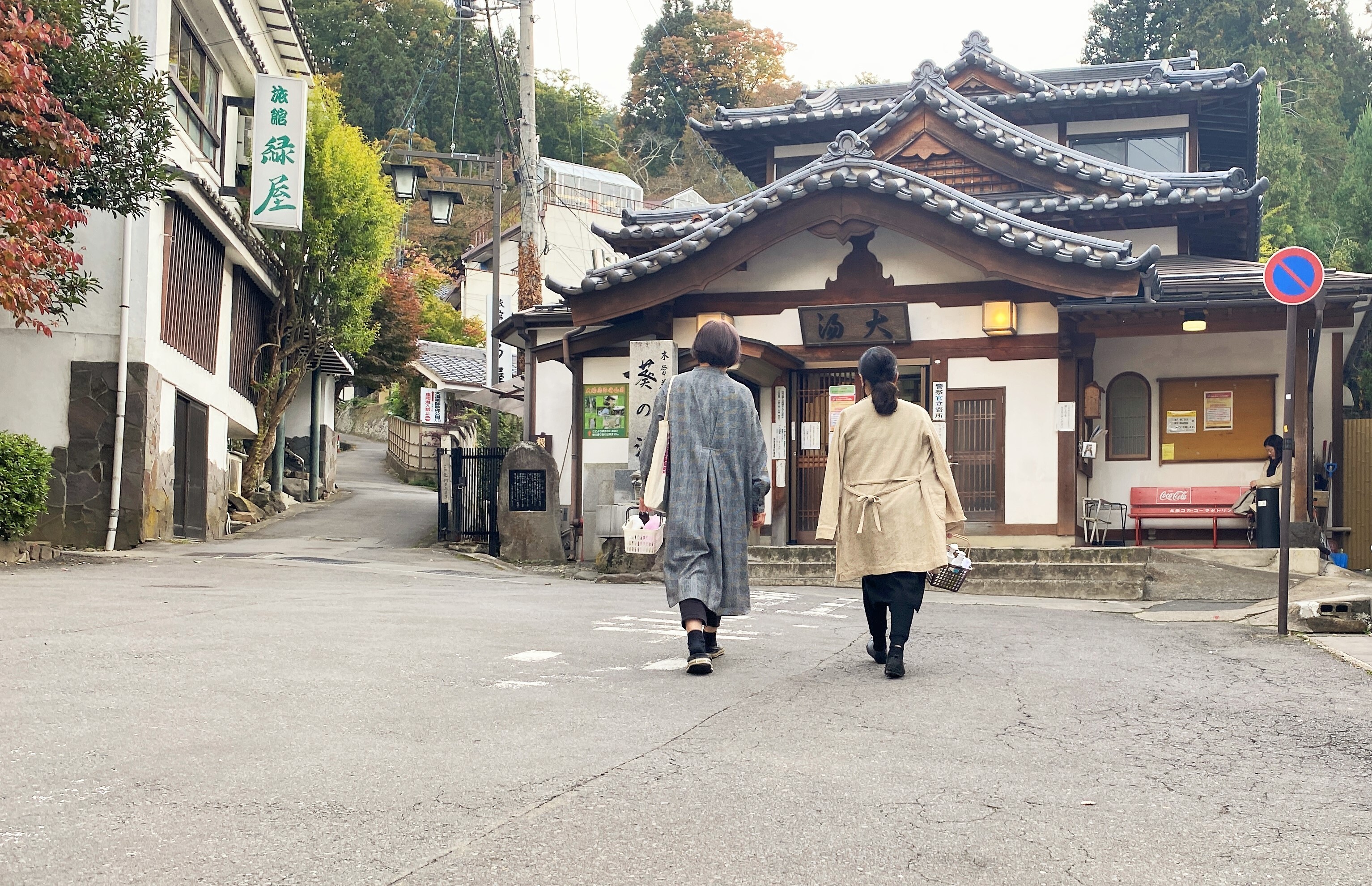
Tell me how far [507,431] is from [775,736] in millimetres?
32627

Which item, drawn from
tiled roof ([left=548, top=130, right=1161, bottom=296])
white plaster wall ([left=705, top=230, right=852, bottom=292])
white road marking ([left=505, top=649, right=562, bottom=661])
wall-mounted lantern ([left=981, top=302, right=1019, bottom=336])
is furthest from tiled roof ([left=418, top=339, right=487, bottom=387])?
white road marking ([left=505, top=649, right=562, bottom=661])

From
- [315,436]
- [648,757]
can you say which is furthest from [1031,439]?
[315,436]

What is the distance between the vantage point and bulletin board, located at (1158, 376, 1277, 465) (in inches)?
672

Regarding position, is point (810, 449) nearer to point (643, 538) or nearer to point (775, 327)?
point (775, 327)

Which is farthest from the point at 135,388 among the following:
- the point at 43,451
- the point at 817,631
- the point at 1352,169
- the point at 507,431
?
the point at 1352,169

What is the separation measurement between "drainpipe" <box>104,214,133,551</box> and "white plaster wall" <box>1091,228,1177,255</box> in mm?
13598

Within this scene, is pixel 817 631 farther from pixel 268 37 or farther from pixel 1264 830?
pixel 268 37

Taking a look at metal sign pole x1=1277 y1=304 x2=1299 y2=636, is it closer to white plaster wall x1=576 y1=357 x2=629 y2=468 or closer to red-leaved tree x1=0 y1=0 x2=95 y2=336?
white plaster wall x1=576 y1=357 x2=629 y2=468

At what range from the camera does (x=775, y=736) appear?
5012 mm

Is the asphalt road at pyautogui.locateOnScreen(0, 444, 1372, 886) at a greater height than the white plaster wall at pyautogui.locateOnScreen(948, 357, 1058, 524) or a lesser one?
lesser

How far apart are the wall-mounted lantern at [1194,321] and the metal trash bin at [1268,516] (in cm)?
215

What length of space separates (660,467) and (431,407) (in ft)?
116

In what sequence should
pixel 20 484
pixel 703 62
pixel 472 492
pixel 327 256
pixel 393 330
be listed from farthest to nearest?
pixel 703 62, pixel 393 330, pixel 327 256, pixel 472 492, pixel 20 484

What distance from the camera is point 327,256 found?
2491 cm
